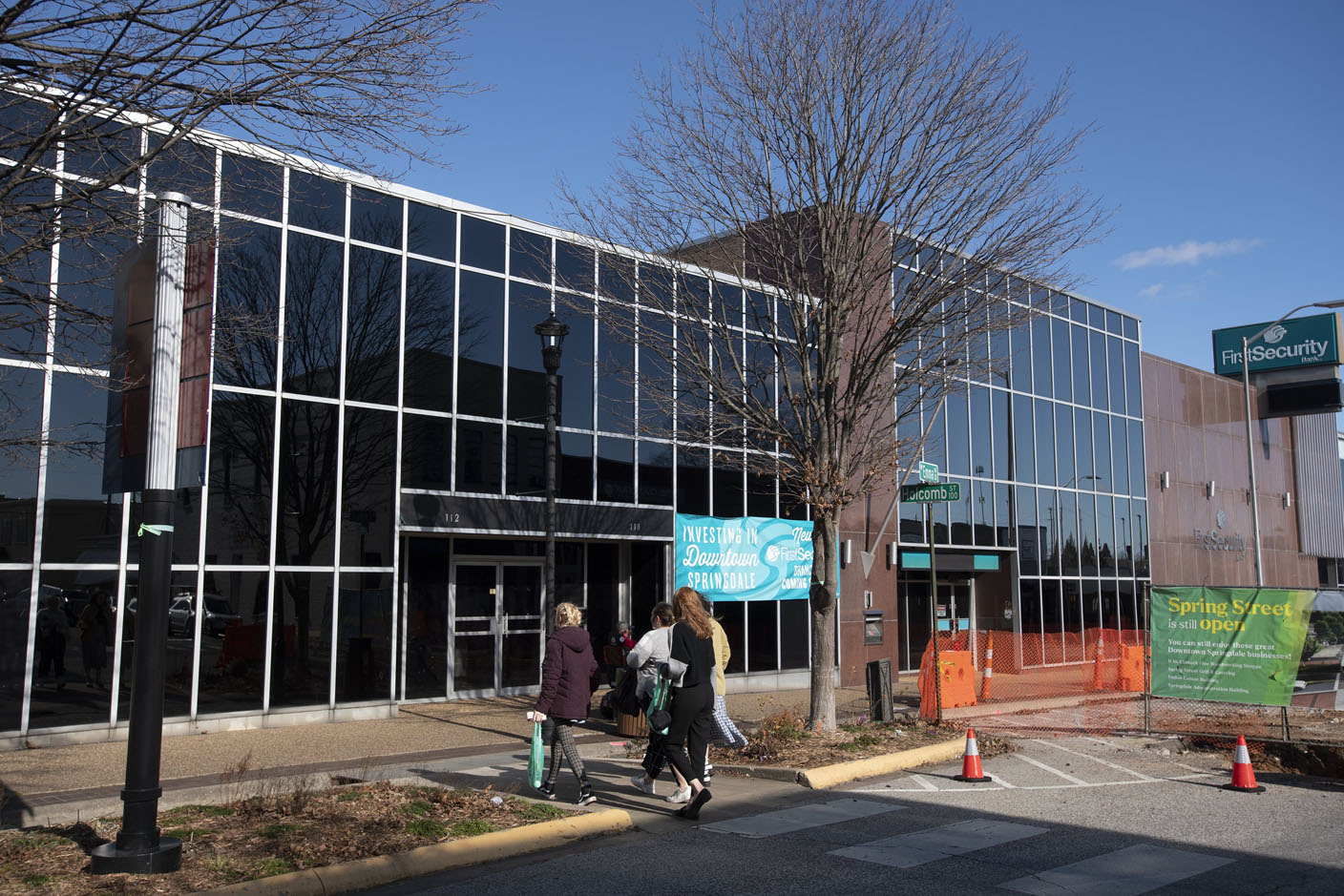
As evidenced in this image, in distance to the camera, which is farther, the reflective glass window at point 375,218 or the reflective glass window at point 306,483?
the reflective glass window at point 375,218

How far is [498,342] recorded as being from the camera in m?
17.8

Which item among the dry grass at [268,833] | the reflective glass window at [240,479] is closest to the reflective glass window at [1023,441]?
the reflective glass window at [240,479]

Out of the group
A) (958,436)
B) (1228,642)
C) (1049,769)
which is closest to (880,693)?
(1049,769)

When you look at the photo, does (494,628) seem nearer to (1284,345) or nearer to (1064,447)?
(1064,447)

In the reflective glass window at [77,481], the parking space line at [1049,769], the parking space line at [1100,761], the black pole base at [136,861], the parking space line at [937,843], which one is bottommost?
the parking space line at [1100,761]

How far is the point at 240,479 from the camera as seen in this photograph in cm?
1464

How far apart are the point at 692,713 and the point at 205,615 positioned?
7.89 metres

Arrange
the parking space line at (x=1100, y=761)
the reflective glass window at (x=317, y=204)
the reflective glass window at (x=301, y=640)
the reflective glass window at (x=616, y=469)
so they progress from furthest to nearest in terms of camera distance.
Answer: the reflective glass window at (x=616, y=469), the reflective glass window at (x=317, y=204), the reflective glass window at (x=301, y=640), the parking space line at (x=1100, y=761)

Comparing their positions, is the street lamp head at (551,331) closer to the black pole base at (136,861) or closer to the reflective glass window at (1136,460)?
the black pole base at (136,861)

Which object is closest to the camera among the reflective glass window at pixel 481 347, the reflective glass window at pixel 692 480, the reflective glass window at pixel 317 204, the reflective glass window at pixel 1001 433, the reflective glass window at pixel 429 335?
the reflective glass window at pixel 317 204

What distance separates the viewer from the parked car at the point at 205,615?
45.5 feet

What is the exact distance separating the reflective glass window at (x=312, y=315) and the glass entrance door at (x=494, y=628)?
4.06 metres

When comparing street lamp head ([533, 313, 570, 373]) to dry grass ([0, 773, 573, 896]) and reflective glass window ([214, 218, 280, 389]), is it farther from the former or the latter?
dry grass ([0, 773, 573, 896])

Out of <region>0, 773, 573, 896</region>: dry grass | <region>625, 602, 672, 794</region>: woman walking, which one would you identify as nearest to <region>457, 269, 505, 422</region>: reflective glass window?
<region>625, 602, 672, 794</region>: woman walking
